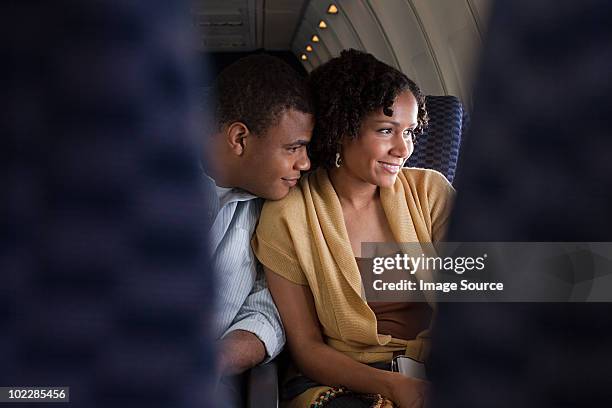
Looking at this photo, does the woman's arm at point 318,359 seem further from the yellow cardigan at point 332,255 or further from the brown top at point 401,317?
the brown top at point 401,317

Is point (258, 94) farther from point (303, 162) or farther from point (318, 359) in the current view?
point (318, 359)

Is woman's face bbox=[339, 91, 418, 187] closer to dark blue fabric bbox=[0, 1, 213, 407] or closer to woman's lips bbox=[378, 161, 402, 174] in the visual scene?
woman's lips bbox=[378, 161, 402, 174]

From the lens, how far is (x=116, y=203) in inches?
15.7

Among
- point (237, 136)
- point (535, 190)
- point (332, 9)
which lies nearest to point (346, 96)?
point (237, 136)

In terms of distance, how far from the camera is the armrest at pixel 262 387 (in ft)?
4.79

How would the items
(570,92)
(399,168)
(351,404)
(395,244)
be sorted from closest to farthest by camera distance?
(570,92) → (351,404) → (395,244) → (399,168)

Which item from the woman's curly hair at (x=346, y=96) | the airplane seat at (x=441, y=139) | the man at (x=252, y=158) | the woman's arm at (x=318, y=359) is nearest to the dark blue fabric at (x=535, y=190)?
the woman's arm at (x=318, y=359)

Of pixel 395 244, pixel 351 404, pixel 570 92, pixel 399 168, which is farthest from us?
pixel 399 168

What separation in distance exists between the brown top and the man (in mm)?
219

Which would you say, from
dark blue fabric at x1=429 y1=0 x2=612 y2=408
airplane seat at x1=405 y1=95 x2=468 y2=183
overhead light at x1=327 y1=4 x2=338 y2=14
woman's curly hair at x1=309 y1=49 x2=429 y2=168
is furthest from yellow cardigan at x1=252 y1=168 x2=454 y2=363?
overhead light at x1=327 y1=4 x2=338 y2=14

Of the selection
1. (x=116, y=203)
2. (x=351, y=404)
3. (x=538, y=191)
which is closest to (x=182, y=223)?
(x=116, y=203)

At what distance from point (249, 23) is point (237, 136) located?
11.4m

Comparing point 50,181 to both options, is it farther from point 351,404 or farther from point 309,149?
point 309,149

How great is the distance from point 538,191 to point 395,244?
1.25 metres
